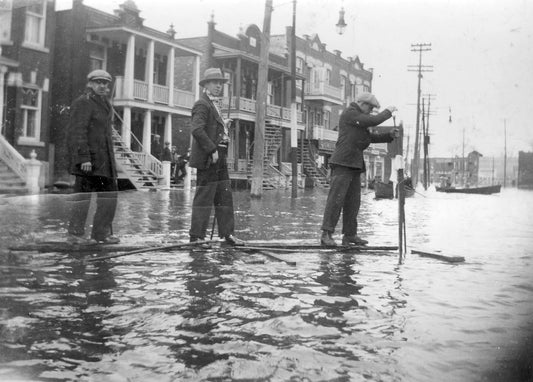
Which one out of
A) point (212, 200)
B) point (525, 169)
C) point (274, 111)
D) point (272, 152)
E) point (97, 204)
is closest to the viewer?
point (525, 169)

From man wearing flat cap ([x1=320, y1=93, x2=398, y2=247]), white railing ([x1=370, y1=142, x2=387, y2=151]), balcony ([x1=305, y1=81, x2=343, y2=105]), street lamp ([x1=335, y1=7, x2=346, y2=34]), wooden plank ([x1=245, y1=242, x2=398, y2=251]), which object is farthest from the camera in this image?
balcony ([x1=305, y1=81, x2=343, y2=105])

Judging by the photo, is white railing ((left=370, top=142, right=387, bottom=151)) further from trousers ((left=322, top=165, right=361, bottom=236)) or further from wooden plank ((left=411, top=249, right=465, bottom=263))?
wooden plank ((left=411, top=249, right=465, bottom=263))

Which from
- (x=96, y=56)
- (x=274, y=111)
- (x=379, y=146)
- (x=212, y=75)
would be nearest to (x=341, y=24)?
(x=212, y=75)

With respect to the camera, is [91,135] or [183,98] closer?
[91,135]

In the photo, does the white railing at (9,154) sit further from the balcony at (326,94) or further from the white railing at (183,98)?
the balcony at (326,94)

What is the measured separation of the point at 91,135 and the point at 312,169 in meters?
3.77

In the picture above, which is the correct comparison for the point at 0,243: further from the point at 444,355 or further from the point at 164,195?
the point at 444,355

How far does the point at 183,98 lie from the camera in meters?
5.59

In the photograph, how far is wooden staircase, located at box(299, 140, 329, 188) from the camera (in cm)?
772

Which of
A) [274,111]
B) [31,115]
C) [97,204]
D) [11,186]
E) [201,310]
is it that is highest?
[274,111]

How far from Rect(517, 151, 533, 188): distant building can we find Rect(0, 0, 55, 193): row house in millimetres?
2612

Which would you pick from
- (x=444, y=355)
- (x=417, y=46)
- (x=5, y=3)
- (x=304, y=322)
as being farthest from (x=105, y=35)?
(x=444, y=355)

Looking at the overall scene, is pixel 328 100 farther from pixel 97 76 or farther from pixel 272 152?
pixel 97 76

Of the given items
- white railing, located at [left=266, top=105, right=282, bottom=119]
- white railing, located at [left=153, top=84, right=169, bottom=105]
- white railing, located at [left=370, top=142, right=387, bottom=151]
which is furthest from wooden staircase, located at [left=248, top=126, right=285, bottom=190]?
white railing, located at [left=153, top=84, right=169, bottom=105]
